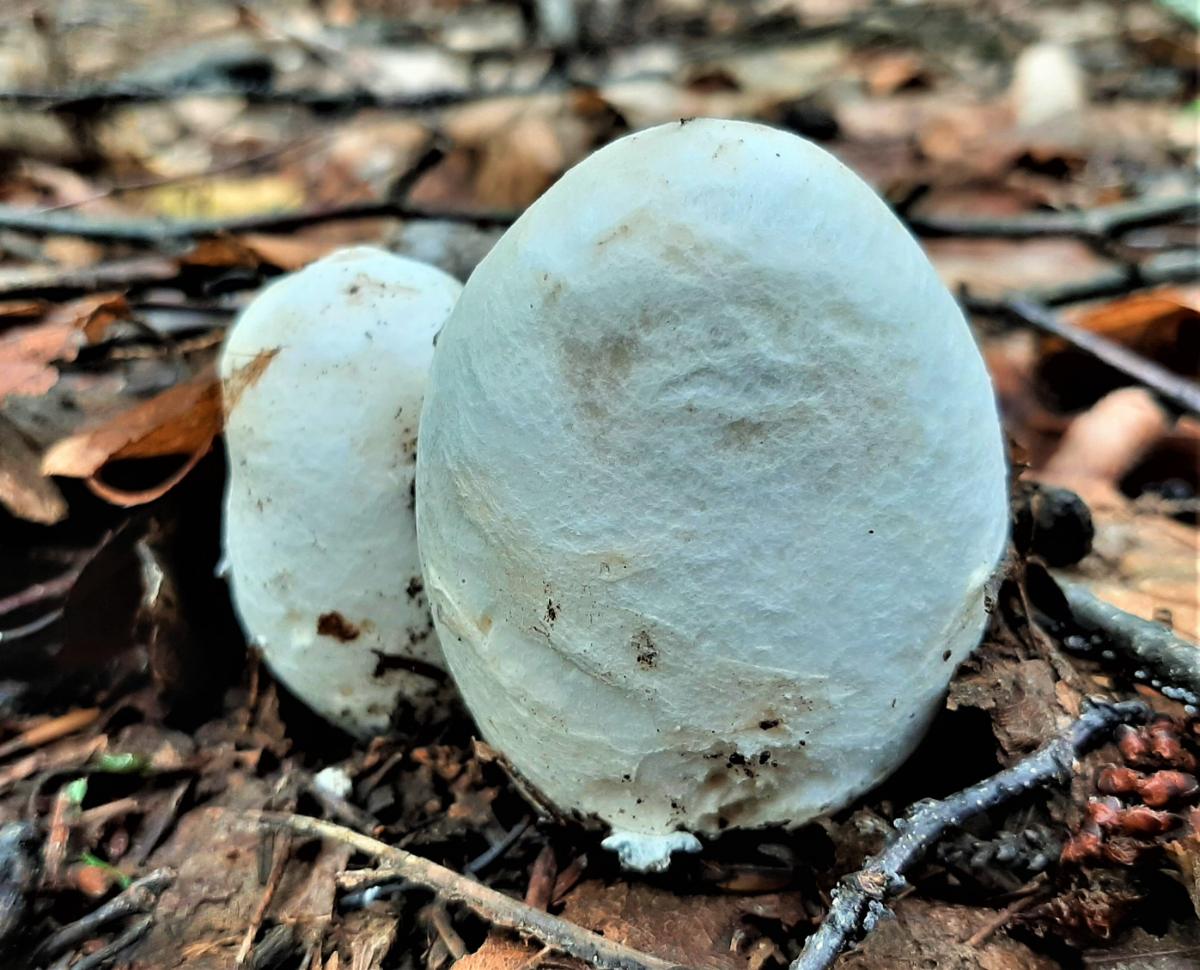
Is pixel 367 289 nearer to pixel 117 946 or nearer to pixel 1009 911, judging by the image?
pixel 117 946

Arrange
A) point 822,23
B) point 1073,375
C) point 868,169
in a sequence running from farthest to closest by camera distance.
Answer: point 822,23, point 868,169, point 1073,375

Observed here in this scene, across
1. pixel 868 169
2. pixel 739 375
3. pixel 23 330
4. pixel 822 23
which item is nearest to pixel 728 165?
pixel 739 375

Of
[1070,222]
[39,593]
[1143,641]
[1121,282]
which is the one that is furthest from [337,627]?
[1070,222]

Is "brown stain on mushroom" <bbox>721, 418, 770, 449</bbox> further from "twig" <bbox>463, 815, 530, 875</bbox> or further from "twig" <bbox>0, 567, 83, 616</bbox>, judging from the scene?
"twig" <bbox>0, 567, 83, 616</bbox>

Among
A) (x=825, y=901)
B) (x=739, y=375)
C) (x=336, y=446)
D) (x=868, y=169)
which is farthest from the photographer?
(x=868, y=169)

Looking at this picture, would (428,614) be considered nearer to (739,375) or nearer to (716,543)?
(716,543)

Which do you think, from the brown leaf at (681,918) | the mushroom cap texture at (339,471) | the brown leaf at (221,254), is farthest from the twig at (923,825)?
the brown leaf at (221,254)

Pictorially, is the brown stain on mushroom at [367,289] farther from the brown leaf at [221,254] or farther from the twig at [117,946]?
the brown leaf at [221,254]
